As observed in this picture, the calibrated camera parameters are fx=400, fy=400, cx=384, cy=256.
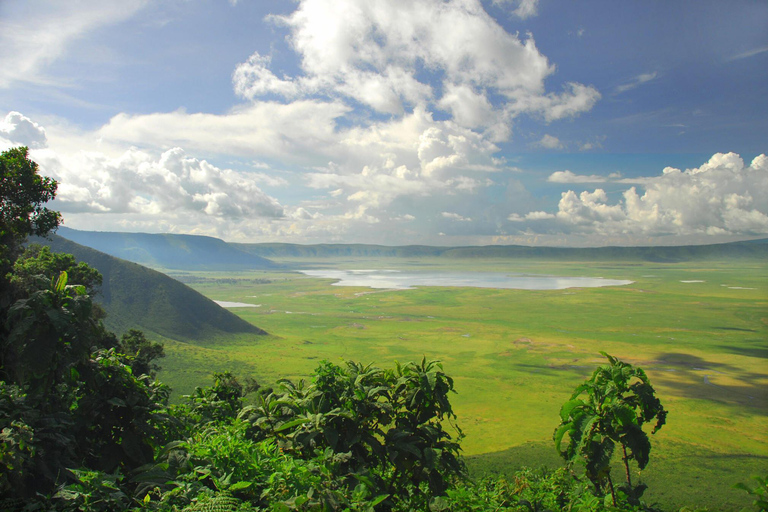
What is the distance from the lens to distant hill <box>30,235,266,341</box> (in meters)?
90.4

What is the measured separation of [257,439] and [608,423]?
5495 mm

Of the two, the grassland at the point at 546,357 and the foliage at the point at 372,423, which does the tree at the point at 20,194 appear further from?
the grassland at the point at 546,357

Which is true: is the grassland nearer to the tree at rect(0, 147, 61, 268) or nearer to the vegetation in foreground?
the vegetation in foreground

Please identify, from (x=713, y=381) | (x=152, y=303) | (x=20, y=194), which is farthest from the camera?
(x=152, y=303)

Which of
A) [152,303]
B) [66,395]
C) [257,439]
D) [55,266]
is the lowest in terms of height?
[152,303]

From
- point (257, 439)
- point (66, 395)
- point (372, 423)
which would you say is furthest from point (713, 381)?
point (66, 395)

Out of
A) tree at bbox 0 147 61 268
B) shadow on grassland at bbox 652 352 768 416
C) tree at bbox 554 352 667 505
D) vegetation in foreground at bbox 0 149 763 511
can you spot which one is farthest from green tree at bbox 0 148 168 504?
shadow on grassland at bbox 652 352 768 416

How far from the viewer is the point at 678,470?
34.9 m

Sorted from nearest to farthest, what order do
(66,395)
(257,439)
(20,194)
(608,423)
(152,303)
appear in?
1. (608,423)
2. (257,439)
3. (66,395)
4. (20,194)
5. (152,303)

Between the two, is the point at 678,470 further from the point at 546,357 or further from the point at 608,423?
the point at 546,357

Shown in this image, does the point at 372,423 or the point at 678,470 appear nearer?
the point at 372,423

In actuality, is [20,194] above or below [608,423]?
above

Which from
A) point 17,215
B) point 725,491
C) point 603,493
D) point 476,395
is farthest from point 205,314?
point 603,493

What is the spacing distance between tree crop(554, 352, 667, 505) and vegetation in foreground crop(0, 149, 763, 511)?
18 mm
